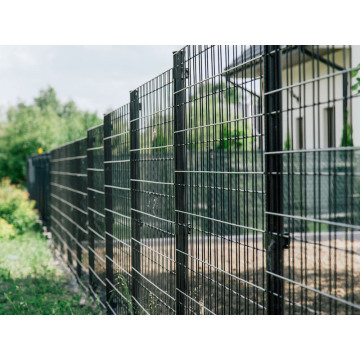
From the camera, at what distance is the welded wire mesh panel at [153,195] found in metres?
3.27

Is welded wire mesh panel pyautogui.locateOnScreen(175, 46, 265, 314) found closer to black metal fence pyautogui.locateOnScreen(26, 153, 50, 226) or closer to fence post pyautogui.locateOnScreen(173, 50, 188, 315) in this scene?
fence post pyautogui.locateOnScreen(173, 50, 188, 315)

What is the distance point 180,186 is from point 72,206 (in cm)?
435

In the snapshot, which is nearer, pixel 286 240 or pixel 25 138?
pixel 286 240

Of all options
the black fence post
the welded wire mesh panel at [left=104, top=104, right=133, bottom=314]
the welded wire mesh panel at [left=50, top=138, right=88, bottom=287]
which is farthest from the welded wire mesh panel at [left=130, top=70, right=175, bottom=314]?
the black fence post

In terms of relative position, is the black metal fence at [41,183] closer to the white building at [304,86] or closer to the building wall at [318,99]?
the building wall at [318,99]

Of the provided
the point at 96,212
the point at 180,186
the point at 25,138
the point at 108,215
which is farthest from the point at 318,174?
the point at 25,138

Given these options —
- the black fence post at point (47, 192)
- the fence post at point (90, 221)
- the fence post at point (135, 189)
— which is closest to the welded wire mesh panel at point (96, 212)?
the fence post at point (90, 221)

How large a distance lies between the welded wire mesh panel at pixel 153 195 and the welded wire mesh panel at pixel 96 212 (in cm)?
118

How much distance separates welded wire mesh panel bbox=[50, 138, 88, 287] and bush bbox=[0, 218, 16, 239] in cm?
127

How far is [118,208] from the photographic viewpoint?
4.59 metres

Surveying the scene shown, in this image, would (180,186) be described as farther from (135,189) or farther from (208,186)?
(135,189)
